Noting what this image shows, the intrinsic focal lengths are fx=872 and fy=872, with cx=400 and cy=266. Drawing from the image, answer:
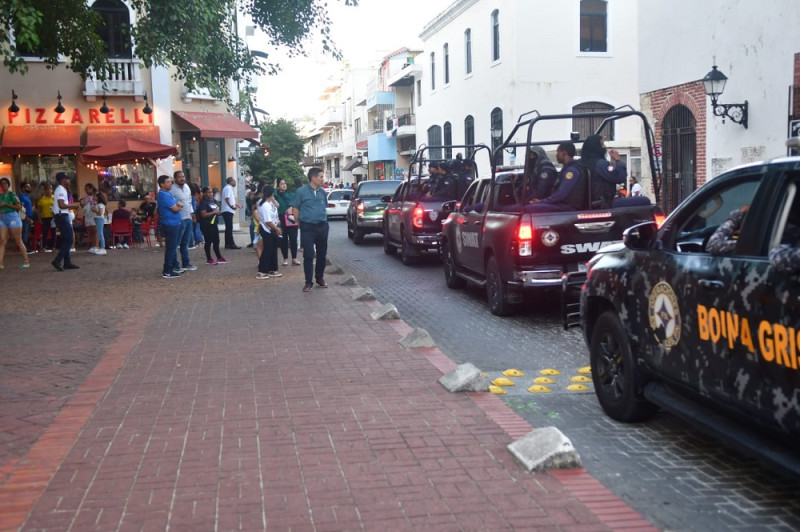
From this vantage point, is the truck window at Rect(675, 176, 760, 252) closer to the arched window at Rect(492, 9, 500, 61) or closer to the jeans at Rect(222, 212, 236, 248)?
the jeans at Rect(222, 212, 236, 248)

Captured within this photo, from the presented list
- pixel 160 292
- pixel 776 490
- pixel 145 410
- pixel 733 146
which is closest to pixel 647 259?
pixel 776 490

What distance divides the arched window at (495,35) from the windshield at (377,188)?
1012 centimetres

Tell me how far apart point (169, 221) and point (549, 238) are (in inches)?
325

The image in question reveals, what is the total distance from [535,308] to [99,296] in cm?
661

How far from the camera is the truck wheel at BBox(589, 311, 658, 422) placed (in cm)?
571

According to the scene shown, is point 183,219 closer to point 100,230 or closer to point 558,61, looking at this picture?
point 100,230

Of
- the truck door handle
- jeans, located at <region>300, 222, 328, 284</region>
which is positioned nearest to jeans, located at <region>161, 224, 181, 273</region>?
jeans, located at <region>300, 222, 328, 284</region>

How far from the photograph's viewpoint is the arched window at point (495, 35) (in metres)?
33.1

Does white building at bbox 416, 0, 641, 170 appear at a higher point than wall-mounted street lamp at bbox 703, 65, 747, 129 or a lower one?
higher

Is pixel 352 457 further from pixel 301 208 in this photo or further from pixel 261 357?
pixel 301 208

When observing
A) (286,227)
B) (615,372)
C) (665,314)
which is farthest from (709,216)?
(286,227)

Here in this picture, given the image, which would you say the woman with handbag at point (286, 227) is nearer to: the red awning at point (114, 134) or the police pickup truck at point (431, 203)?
the police pickup truck at point (431, 203)

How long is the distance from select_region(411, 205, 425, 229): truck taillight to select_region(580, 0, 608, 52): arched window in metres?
18.0

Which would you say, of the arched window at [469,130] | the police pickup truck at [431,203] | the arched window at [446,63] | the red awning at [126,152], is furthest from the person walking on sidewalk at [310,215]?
the arched window at [446,63]
